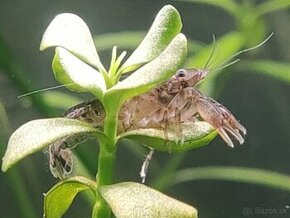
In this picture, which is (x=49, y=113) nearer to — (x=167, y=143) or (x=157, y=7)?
(x=157, y=7)

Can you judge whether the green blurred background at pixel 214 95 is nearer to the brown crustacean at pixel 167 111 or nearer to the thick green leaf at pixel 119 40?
the thick green leaf at pixel 119 40

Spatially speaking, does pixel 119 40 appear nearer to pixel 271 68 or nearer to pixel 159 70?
pixel 271 68

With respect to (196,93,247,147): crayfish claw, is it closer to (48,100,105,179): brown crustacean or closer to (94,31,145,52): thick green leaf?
(48,100,105,179): brown crustacean

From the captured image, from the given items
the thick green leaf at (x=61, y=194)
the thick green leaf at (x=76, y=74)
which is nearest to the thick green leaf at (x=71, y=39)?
the thick green leaf at (x=76, y=74)

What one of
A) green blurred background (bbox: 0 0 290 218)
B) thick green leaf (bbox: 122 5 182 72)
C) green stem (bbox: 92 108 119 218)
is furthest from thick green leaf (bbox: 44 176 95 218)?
→ green blurred background (bbox: 0 0 290 218)

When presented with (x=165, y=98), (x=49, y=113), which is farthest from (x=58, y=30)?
(x=49, y=113)

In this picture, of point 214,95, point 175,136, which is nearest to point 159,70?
point 175,136
